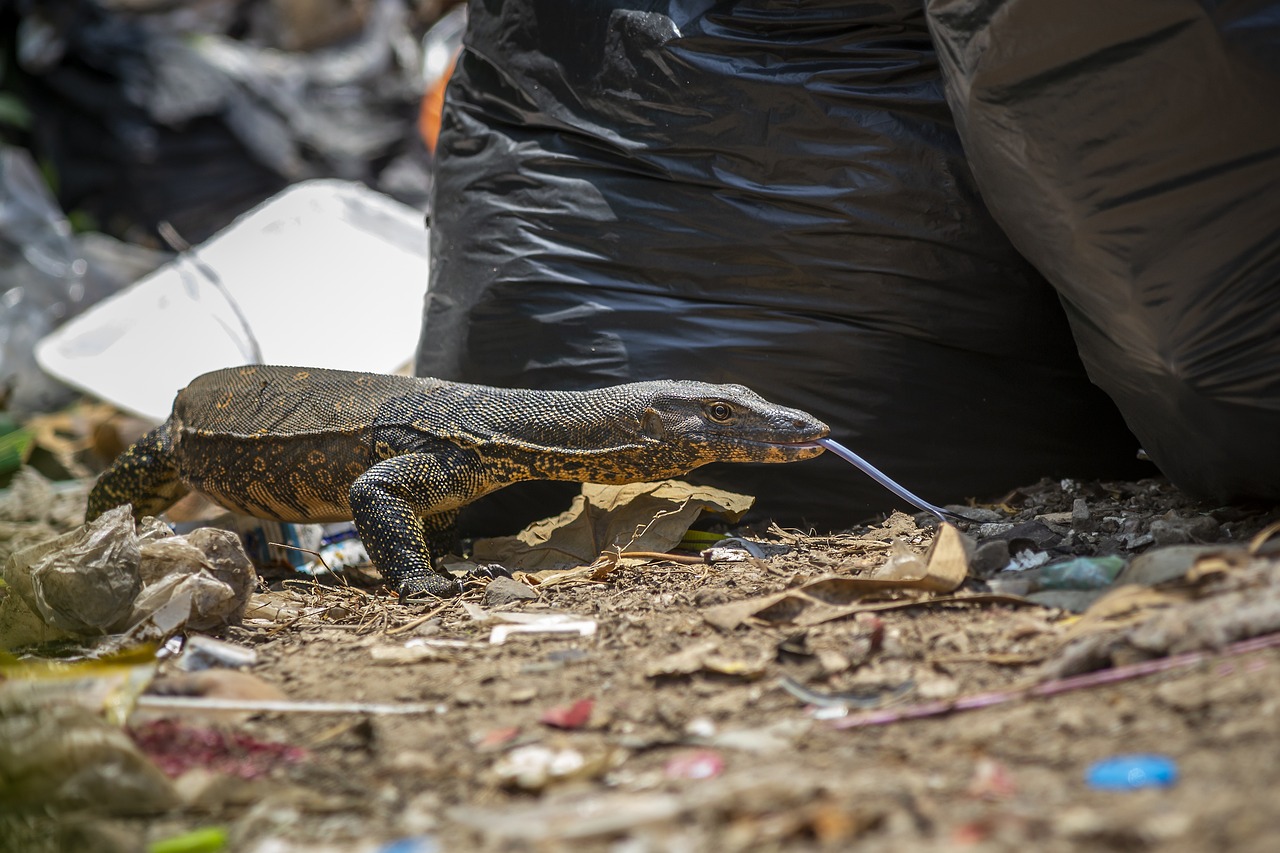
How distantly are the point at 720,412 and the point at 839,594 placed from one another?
Result: 2.47 feet

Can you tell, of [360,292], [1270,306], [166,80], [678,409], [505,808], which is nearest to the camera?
[505,808]

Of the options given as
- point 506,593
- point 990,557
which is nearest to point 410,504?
point 506,593

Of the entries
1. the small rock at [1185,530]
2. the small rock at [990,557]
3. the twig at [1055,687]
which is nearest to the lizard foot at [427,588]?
the small rock at [990,557]

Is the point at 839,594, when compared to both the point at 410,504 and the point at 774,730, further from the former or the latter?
the point at 410,504

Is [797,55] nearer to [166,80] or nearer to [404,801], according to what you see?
[404,801]

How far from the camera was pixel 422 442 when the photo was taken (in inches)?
117

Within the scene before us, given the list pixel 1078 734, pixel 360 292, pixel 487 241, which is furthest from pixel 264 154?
pixel 1078 734

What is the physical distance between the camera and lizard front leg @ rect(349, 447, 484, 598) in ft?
9.22

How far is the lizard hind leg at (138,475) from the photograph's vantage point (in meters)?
3.42

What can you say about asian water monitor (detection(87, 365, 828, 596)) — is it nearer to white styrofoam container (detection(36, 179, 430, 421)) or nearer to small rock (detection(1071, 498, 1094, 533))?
small rock (detection(1071, 498, 1094, 533))

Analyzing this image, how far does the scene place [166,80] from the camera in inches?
276

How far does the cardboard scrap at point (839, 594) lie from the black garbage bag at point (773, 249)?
0.86m

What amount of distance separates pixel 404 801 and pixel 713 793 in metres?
0.45

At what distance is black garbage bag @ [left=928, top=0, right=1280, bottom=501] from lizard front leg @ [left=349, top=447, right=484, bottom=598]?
1470mm
